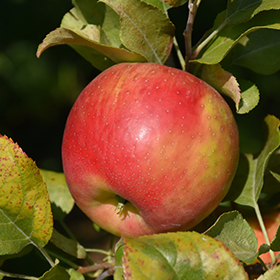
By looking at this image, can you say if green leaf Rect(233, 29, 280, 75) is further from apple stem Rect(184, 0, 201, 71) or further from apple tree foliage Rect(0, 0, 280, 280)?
apple stem Rect(184, 0, 201, 71)

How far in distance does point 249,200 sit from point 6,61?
1565 mm

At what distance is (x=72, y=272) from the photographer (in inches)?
26.9

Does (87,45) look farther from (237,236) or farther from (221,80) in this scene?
(237,236)

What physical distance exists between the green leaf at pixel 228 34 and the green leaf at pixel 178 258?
0.97ft

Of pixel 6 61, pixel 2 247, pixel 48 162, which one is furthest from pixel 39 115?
pixel 2 247

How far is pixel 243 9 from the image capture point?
0.68 m

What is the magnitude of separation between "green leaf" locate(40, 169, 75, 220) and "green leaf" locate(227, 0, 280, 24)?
514mm

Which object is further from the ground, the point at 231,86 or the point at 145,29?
the point at 145,29

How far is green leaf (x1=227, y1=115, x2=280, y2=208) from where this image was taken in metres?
0.75

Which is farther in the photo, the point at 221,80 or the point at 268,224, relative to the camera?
the point at 268,224

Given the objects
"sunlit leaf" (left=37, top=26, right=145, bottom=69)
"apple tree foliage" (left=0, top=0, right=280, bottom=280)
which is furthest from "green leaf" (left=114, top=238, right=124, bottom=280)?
"sunlit leaf" (left=37, top=26, right=145, bottom=69)

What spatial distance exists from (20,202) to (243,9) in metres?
0.50

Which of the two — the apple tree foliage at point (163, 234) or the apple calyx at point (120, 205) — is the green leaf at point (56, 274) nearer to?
the apple tree foliage at point (163, 234)

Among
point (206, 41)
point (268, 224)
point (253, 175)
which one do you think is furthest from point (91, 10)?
point (268, 224)
